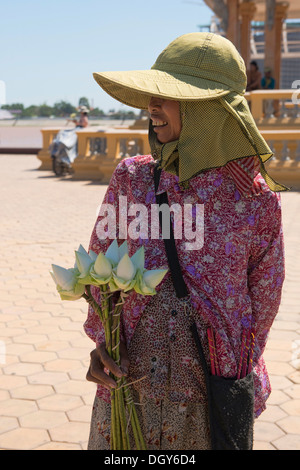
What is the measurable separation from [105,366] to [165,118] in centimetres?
72

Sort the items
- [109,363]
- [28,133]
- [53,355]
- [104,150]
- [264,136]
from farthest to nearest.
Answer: [28,133] → [104,150] → [264,136] → [53,355] → [109,363]

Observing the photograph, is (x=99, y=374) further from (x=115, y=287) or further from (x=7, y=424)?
(x=7, y=424)

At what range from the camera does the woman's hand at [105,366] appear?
1622 mm

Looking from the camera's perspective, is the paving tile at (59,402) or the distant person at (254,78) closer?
the paving tile at (59,402)

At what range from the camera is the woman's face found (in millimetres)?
1698

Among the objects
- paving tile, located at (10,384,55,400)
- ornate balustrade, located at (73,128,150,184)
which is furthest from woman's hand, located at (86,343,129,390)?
ornate balustrade, located at (73,128,150,184)

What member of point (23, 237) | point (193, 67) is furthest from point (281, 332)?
point (23, 237)

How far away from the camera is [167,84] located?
1.64 m

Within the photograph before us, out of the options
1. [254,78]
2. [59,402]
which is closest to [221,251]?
[59,402]

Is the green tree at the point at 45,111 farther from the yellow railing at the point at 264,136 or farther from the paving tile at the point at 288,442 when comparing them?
the paving tile at the point at 288,442

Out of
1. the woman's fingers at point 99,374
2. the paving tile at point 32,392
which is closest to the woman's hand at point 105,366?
the woman's fingers at point 99,374

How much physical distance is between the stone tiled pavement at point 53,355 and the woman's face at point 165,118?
188cm

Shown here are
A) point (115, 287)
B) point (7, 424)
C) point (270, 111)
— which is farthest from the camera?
point (270, 111)
